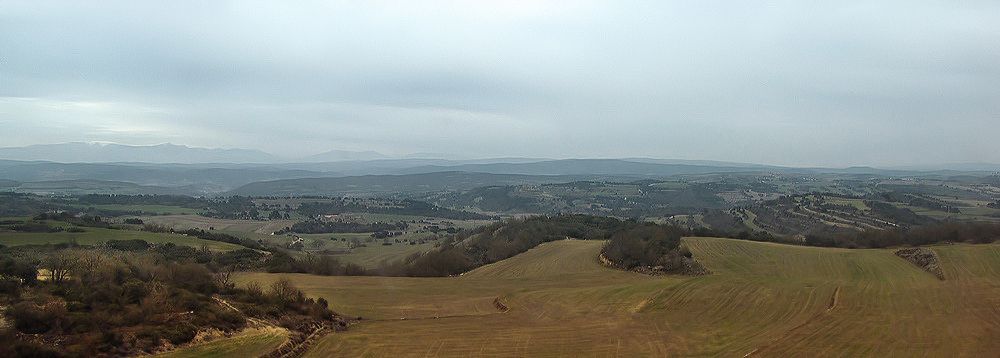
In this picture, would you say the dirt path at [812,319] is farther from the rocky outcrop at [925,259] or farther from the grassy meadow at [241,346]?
the grassy meadow at [241,346]

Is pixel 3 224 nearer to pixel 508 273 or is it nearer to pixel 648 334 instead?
pixel 508 273

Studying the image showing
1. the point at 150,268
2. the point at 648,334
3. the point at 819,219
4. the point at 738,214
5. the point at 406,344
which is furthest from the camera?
the point at 738,214

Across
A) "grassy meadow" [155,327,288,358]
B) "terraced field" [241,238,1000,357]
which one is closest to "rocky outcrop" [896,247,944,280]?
"terraced field" [241,238,1000,357]

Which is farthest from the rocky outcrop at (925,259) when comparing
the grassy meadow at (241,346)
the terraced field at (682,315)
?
the grassy meadow at (241,346)

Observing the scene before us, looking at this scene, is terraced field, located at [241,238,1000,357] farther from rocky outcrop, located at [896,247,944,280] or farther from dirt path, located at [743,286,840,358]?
rocky outcrop, located at [896,247,944,280]

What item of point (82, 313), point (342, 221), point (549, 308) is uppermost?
point (82, 313)

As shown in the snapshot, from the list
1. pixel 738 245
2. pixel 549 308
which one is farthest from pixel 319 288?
pixel 738 245
